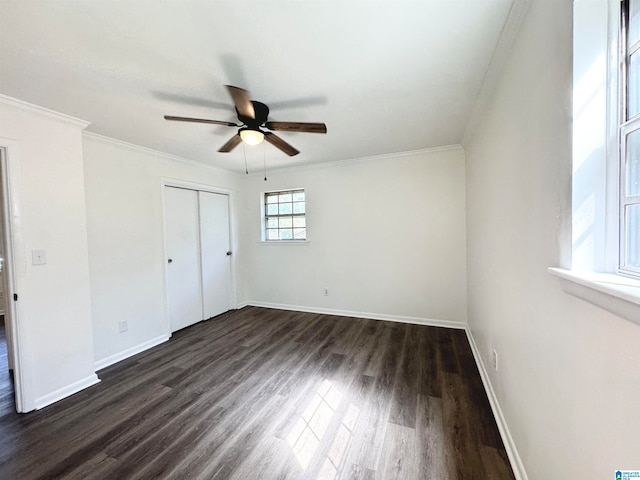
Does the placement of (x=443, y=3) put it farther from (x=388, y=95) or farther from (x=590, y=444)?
(x=590, y=444)

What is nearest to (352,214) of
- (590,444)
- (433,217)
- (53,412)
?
(433,217)

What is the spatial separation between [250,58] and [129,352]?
128 inches

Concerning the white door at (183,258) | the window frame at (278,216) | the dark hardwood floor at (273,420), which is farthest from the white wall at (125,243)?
the window frame at (278,216)

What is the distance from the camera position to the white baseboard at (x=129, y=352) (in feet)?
8.48

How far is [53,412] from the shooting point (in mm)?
1955

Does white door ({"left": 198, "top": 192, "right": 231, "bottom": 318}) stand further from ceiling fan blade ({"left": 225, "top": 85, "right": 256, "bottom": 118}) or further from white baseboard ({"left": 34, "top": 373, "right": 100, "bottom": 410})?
ceiling fan blade ({"left": 225, "top": 85, "right": 256, "bottom": 118})

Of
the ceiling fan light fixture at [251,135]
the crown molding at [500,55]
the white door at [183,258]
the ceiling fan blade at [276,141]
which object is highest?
the crown molding at [500,55]

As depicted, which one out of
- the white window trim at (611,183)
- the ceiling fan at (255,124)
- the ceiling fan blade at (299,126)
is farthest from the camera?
the ceiling fan blade at (299,126)

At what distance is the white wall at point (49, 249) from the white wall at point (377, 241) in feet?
8.19

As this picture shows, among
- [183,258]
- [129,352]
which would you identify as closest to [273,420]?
[129,352]

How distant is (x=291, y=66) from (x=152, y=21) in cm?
75

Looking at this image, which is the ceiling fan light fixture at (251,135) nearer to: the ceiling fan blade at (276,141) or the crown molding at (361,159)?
the ceiling fan blade at (276,141)

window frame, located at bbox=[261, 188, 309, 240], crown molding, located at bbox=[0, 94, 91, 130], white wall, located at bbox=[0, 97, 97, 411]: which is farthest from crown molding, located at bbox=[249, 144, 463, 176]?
white wall, located at bbox=[0, 97, 97, 411]

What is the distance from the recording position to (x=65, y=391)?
85.0 inches
